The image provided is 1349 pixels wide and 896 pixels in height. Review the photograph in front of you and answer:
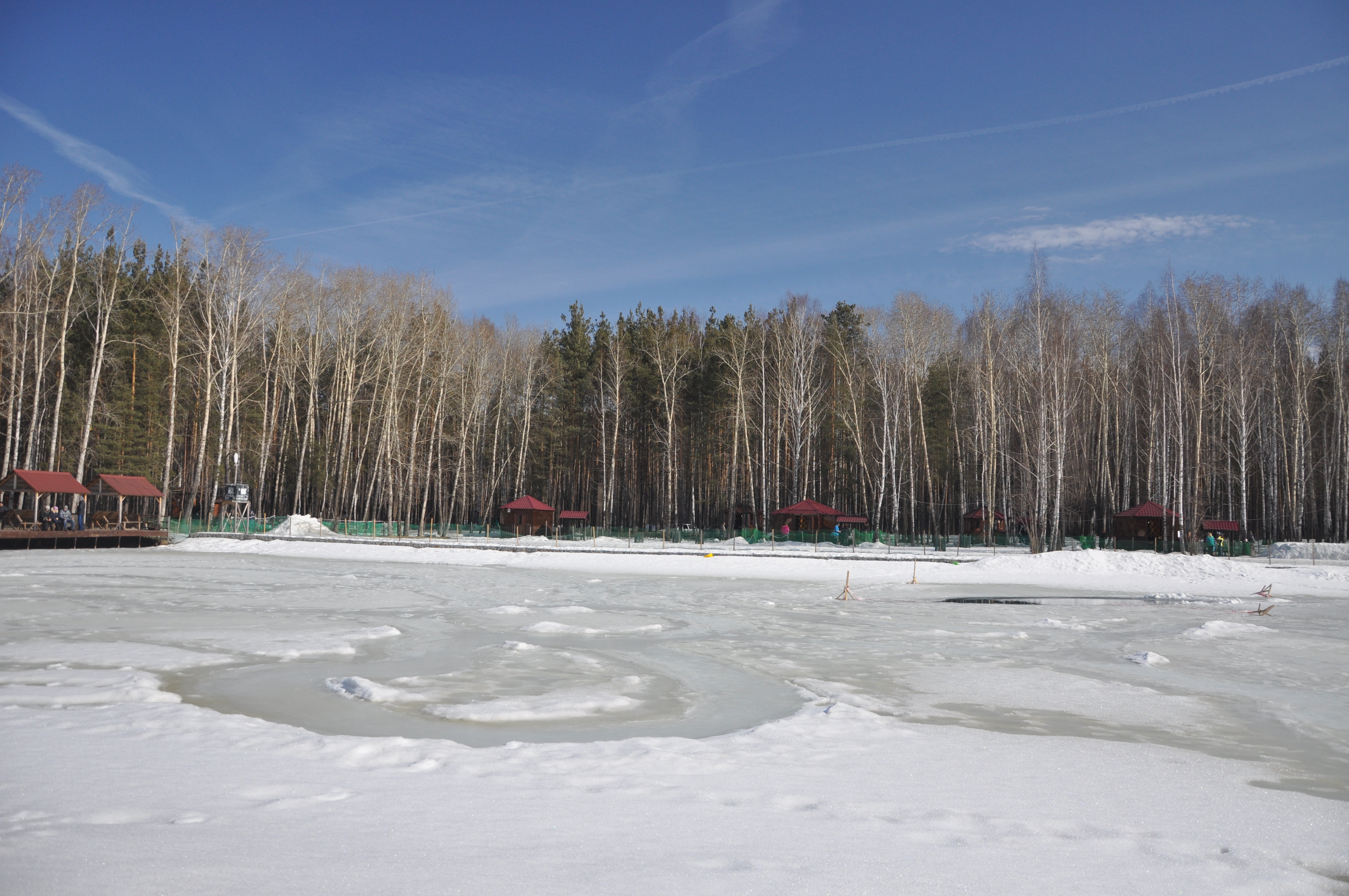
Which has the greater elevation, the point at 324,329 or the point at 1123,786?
the point at 324,329

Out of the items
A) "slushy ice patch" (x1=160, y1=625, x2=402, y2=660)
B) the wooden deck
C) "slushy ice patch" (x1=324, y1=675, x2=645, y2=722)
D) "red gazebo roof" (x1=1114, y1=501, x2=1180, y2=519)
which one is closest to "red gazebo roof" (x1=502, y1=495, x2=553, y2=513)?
the wooden deck

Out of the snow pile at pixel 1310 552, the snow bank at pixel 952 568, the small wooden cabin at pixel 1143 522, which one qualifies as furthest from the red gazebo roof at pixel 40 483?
the snow pile at pixel 1310 552

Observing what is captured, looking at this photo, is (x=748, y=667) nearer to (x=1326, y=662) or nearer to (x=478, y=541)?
(x=1326, y=662)

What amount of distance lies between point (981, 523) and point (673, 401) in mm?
21046

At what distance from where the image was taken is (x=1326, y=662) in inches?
461

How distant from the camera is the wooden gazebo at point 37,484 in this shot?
114 feet

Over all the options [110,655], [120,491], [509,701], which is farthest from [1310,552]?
[120,491]

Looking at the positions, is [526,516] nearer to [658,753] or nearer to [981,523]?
[981,523]

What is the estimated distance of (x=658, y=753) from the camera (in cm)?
650

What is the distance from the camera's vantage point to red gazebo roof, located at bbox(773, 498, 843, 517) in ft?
142

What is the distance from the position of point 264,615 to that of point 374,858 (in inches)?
484

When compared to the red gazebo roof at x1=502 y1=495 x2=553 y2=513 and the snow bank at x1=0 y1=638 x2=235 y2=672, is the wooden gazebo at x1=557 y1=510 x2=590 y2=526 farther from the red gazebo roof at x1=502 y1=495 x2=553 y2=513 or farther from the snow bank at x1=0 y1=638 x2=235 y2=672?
the snow bank at x1=0 y1=638 x2=235 y2=672

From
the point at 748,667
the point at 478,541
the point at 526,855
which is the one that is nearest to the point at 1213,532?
the point at 478,541

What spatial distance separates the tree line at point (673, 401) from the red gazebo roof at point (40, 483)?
432 centimetres
